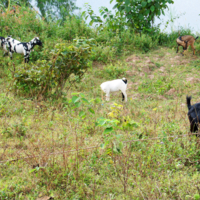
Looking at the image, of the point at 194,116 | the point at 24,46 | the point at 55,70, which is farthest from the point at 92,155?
the point at 24,46

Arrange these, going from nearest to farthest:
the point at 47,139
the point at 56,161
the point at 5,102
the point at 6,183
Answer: the point at 6,183, the point at 56,161, the point at 47,139, the point at 5,102

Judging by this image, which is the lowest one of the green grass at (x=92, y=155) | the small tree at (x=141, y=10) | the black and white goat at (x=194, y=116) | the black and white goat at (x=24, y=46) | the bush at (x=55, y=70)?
the green grass at (x=92, y=155)

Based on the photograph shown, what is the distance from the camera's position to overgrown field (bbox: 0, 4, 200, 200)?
8.30ft

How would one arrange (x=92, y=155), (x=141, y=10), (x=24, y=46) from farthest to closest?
(x=141, y=10), (x=24, y=46), (x=92, y=155)

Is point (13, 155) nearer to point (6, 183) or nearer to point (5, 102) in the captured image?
point (6, 183)

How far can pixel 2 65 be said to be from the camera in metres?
7.77


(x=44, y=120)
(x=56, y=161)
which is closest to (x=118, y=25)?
(x=44, y=120)

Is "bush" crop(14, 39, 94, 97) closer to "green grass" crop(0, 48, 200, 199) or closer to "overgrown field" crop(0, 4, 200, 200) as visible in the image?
"overgrown field" crop(0, 4, 200, 200)

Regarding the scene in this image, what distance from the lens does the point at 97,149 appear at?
326 cm

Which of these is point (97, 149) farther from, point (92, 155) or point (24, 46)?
point (24, 46)

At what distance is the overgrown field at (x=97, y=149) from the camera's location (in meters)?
2.53

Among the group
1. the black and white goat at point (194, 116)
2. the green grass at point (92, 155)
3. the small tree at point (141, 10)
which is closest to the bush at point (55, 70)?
the green grass at point (92, 155)

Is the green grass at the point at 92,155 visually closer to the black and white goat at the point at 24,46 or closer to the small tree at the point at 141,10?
the black and white goat at the point at 24,46

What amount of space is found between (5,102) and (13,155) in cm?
214
